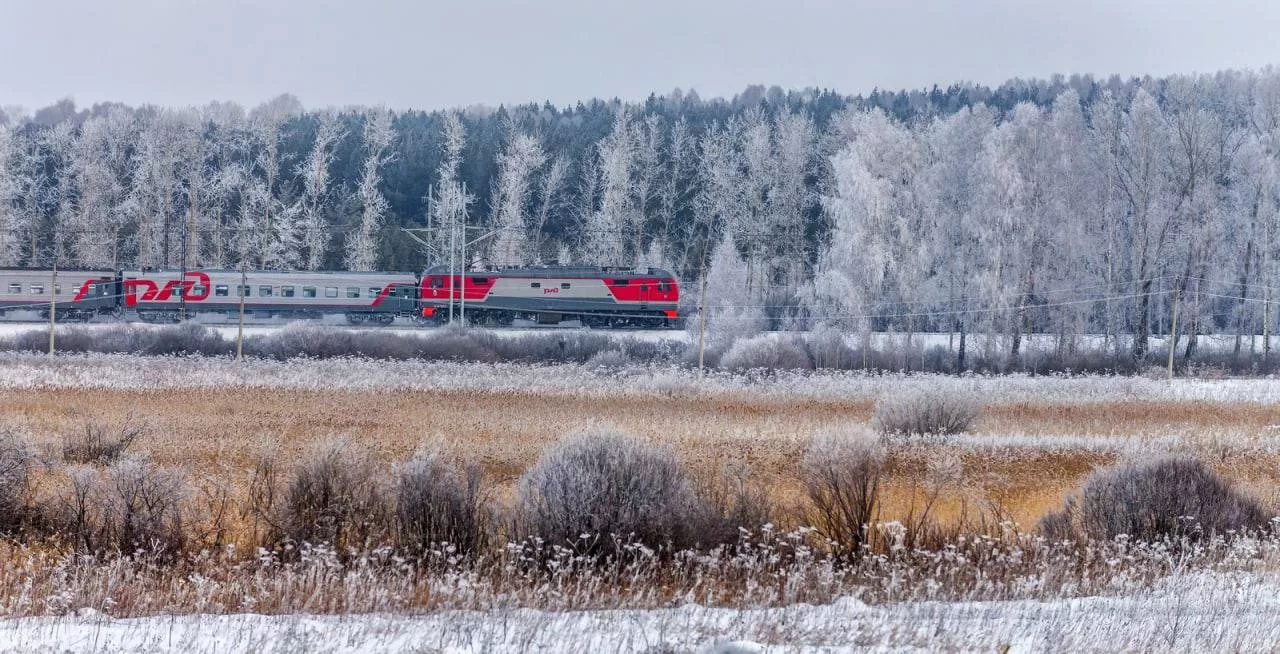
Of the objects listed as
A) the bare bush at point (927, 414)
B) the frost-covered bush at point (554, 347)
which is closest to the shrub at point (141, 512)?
the bare bush at point (927, 414)

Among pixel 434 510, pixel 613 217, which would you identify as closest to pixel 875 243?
pixel 613 217

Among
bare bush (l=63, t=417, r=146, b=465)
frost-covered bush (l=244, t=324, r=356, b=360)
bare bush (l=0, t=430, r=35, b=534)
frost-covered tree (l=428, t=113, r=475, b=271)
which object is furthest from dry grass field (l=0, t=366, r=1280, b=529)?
frost-covered tree (l=428, t=113, r=475, b=271)

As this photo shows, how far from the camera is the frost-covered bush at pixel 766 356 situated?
114 ft

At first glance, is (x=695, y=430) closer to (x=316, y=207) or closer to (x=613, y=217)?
(x=613, y=217)

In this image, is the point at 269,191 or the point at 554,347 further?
the point at 269,191

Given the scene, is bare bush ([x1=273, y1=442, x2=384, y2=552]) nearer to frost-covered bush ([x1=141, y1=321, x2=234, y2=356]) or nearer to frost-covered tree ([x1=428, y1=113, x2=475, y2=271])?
frost-covered bush ([x1=141, y1=321, x2=234, y2=356])

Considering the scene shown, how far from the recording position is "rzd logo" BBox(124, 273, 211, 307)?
4466 cm

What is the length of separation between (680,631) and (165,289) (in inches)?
1709

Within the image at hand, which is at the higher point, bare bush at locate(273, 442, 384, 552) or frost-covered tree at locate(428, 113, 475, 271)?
frost-covered tree at locate(428, 113, 475, 271)

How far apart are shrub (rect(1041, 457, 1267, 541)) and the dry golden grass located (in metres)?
1.08

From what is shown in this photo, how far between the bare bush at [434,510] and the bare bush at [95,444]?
599 cm

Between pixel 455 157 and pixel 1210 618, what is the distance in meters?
65.5

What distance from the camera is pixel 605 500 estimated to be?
9.47 m

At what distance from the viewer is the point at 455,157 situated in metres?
69.2
